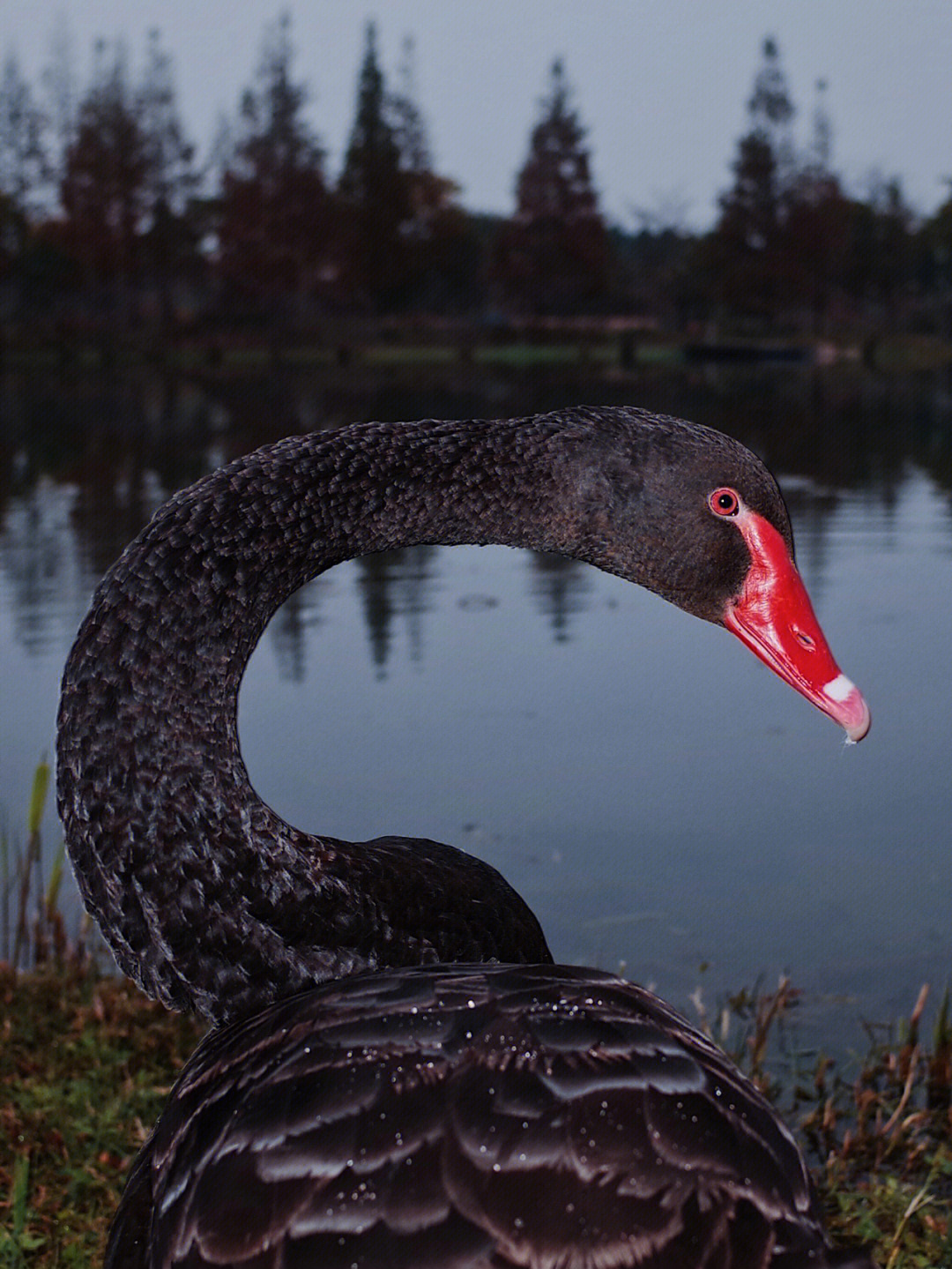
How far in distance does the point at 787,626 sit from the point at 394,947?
898 mm

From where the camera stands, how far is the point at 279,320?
72.9m

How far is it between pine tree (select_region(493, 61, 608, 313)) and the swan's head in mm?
75558

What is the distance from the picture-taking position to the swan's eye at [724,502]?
8.21 feet

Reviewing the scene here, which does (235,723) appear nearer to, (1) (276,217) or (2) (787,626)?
(2) (787,626)

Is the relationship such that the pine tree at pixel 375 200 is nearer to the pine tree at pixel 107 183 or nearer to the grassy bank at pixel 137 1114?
the pine tree at pixel 107 183

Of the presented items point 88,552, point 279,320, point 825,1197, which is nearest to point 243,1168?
point 825,1197

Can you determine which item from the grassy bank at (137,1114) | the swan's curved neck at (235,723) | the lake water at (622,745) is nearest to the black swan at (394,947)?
the swan's curved neck at (235,723)

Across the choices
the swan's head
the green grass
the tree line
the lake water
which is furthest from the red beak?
the tree line

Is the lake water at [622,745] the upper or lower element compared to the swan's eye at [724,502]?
lower

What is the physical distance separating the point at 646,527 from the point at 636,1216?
4.09ft

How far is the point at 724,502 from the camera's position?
2.52 meters

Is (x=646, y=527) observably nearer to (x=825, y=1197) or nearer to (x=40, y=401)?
(x=825, y=1197)

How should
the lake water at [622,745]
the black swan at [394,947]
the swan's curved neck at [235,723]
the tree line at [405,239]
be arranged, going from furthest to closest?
the tree line at [405,239] → the lake water at [622,745] → the swan's curved neck at [235,723] → the black swan at [394,947]

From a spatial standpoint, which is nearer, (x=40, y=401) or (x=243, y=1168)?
Result: (x=243, y=1168)
